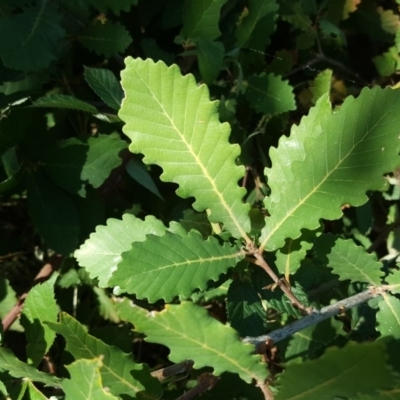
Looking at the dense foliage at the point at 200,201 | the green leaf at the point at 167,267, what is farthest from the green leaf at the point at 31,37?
the green leaf at the point at 167,267

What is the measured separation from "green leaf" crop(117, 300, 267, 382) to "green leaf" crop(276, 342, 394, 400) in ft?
0.26

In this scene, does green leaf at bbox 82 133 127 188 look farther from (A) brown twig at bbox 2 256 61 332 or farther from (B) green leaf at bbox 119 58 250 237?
(B) green leaf at bbox 119 58 250 237

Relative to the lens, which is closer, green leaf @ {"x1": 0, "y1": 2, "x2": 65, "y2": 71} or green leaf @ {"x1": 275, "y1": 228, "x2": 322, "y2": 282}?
green leaf @ {"x1": 275, "y1": 228, "x2": 322, "y2": 282}

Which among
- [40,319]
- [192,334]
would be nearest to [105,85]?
[40,319]

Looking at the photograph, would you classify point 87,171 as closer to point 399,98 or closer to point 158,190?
point 158,190

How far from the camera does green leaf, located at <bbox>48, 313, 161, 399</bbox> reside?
95 centimetres

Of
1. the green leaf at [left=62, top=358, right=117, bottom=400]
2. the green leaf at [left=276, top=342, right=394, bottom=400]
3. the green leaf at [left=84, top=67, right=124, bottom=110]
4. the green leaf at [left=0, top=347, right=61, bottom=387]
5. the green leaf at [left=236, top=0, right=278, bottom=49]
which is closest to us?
the green leaf at [left=276, top=342, right=394, bottom=400]

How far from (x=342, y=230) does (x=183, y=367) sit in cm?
86

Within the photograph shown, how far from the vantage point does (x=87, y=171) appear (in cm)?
139

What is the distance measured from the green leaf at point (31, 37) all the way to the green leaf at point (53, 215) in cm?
30

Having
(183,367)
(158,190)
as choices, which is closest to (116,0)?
(158,190)

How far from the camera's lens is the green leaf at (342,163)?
0.90 metres

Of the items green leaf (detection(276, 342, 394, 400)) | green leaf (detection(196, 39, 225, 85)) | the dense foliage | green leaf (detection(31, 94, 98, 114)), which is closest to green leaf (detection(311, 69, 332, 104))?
the dense foliage

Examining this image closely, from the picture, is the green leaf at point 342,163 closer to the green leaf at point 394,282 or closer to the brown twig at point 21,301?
the green leaf at point 394,282
